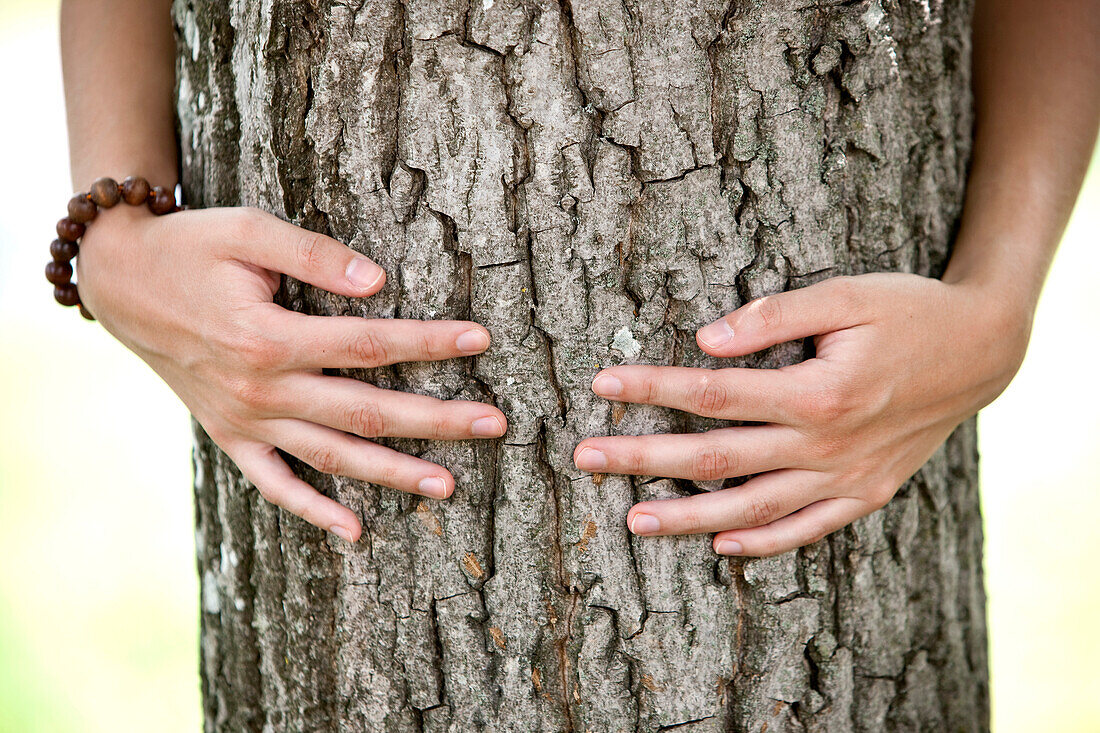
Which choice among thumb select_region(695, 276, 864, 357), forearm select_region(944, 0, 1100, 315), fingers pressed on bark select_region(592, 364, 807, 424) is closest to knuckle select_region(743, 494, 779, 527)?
fingers pressed on bark select_region(592, 364, 807, 424)

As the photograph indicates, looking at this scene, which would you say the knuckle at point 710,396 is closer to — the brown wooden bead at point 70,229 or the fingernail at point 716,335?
the fingernail at point 716,335

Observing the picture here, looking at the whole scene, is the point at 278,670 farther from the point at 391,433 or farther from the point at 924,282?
the point at 924,282

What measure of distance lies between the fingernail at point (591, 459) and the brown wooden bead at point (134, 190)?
0.89 meters

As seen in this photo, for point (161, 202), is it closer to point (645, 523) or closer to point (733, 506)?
point (645, 523)

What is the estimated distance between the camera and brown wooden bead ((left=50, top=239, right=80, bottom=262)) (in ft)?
4.68

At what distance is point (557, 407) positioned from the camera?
1233 mm

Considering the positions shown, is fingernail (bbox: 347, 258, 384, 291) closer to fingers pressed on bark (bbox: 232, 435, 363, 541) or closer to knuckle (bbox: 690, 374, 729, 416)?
fingers pressed on bark (bbox: 232, 435, 363, 541)

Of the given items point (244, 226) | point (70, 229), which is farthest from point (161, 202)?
point (244, 226)

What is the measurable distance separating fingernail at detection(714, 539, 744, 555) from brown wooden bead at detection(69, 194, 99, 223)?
1.22 m

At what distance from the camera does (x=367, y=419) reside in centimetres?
117

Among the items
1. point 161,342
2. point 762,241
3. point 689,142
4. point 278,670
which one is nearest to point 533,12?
point 689,142

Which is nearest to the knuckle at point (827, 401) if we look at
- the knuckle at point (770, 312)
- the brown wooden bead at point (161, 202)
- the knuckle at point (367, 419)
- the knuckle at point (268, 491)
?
the knuckle at point (770, 312)

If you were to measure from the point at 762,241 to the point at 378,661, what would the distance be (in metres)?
0.98

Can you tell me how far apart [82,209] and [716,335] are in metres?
1.11
